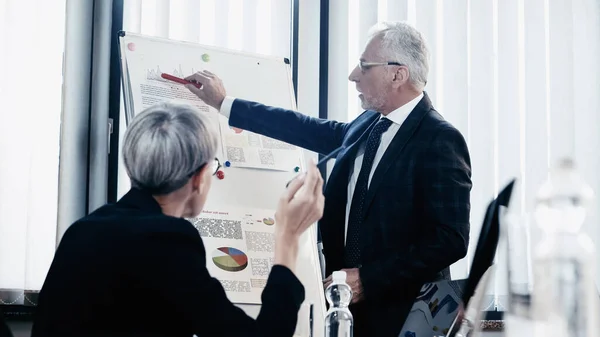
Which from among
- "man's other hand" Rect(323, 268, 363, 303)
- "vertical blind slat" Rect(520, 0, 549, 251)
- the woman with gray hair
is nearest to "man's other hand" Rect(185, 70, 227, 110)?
"man's other hand" Rect(323, 268, 363, 303)

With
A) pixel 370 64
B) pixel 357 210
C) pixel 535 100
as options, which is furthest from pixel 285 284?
pixel 535 100

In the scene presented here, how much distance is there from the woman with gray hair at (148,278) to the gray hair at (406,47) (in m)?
1.33

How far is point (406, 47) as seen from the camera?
273 centimetres

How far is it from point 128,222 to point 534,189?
7.89ft

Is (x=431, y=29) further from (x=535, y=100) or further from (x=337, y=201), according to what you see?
(x=337, y=201)

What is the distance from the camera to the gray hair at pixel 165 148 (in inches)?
60.7

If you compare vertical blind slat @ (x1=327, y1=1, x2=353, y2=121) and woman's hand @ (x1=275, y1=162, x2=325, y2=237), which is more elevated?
vertical blind slat @ (x1=327, y1=1, x2=353, y2=121)

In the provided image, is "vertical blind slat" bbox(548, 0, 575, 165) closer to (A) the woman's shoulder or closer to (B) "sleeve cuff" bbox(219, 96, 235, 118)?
(B) "sleeve cuff" bbox(219, 96, 235, 118)

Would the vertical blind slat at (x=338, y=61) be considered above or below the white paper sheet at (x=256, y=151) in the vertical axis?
above

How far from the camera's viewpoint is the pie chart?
261 centimetres

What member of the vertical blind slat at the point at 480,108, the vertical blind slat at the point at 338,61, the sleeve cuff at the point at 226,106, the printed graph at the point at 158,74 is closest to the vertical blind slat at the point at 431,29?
the vertical blind slat at the point at 480,108

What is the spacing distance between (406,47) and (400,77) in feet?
0.36

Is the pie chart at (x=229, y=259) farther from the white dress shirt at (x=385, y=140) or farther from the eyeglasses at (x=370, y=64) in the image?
the eyeglasses at (x=370, y=64)

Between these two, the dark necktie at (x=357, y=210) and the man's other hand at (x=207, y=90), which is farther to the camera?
the man's other hand at (x=207, y=90)
